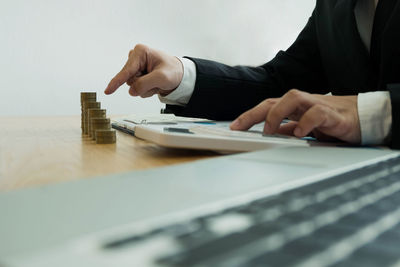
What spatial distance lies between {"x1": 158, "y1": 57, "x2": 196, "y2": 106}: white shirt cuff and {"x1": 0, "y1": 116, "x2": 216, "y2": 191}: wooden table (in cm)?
19

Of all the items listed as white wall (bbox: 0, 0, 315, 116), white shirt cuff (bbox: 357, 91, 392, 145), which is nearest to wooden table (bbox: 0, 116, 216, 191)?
white shirt cuff (bbox: 357, 91, 392, 145)

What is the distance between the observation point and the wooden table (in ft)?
1.32

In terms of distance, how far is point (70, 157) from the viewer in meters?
0.51

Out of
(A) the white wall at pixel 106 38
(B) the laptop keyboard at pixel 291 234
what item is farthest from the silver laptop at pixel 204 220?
(A) the white wall at pixel 106 38

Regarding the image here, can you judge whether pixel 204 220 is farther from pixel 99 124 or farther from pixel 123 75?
pixel 123 75

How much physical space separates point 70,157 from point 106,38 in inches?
96.8

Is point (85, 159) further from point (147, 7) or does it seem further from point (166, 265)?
point (147, 7)

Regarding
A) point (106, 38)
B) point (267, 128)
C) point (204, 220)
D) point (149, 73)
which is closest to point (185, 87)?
point (149, 73)

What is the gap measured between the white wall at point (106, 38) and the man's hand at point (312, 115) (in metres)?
2.27

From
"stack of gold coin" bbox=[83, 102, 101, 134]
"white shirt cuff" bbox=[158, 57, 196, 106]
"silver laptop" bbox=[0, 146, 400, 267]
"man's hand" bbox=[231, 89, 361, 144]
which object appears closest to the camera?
"silver laptop" bbox=[0, 146, 400, 267]

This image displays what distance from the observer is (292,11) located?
363 cm

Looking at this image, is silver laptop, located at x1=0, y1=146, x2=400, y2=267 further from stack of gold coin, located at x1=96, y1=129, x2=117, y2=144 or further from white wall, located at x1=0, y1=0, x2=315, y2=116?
white wall, located at x1=0, y1=0, x2=315, y2=116

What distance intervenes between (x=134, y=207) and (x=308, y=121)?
0.40m

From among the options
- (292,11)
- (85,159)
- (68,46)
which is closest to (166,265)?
(85,159)
